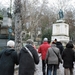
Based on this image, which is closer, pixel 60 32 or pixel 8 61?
pixel 8 61

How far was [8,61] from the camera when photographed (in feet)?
22.0

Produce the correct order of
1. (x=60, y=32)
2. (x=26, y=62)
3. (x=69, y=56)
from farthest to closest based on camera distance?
(x=60, y=32) → (x=69, y=56) → (x=26, y=62)

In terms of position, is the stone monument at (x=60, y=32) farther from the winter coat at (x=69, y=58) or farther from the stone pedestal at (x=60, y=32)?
the winter coat at (x=69, y=58)

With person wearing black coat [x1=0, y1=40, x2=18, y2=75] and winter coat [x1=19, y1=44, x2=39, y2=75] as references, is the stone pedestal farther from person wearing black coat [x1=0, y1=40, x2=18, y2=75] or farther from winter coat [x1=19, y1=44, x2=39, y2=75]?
person wearing black coat [x1=0, y1=40, x2=18, y2=75]

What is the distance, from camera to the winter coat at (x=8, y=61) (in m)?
6.68

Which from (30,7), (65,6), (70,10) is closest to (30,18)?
(30,7)

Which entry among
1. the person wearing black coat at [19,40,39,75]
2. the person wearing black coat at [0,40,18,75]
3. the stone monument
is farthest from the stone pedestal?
the person wearing black coat at [0,40,18,75]

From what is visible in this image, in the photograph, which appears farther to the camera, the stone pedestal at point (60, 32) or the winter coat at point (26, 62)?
the stone pedestal at point (60, 32)

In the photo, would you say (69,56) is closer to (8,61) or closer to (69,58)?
(69,58)

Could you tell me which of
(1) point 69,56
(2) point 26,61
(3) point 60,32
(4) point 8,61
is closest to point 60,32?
(3) point 60,32

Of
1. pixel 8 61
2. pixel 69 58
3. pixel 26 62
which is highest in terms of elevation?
pixel 8 61

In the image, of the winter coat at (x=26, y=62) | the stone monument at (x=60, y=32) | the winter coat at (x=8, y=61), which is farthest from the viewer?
the stone monument at (x=60, y=32)

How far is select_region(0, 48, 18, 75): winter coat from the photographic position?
6.68 metres

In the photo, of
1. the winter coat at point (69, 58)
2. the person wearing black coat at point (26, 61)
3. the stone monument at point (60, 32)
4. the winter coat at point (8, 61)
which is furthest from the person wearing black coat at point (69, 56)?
the stone monument at point (60, 32)
